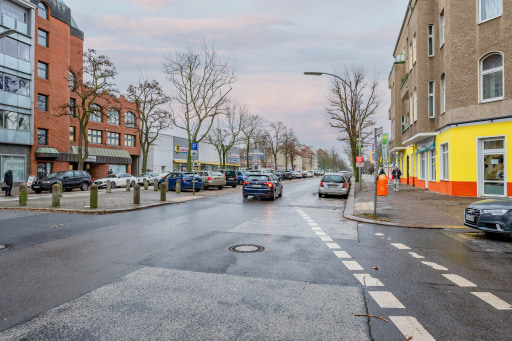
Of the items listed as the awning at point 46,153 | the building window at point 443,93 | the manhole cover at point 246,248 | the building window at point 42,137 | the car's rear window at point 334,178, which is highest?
the building window at point 443,93

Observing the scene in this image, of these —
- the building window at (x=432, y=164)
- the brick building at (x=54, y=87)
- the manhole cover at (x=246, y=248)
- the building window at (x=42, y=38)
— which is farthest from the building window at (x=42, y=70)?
the building window at (x=432, y=164)

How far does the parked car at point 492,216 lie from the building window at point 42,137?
38.4 metres

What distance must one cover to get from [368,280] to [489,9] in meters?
19.1

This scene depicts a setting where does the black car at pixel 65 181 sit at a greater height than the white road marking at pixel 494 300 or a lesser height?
greater

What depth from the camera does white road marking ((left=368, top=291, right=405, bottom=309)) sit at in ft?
12.8

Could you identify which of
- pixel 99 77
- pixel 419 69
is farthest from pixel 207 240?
pixel 99 77

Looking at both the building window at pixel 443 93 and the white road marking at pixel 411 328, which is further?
the building window at pixel 443 93

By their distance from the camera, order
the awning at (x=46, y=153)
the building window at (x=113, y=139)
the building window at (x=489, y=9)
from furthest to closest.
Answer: the building window at (x=113, y=139), the awning at (x=46, y=153), the building window at (x=489, y=9)

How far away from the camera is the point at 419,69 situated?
22797mm

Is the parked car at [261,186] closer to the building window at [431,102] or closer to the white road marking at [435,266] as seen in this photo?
the building window at [431,102]

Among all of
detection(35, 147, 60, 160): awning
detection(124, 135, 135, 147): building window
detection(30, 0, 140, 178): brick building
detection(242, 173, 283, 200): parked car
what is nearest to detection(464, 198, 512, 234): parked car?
detection(242, 173, 283, 200): parked car

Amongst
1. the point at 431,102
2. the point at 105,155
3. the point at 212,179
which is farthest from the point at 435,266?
the point at 105,155

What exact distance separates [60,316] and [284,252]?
13.1 feet

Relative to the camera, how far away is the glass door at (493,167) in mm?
16875
